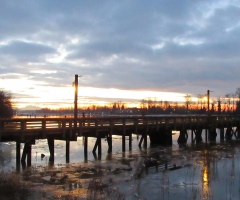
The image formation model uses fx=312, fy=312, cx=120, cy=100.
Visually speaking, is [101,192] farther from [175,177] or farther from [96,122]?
[96,122]

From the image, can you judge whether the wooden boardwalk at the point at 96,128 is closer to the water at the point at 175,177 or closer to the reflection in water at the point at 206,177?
the water at the point at 175,177

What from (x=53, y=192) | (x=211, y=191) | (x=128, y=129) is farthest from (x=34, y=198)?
(x=128, y=129)

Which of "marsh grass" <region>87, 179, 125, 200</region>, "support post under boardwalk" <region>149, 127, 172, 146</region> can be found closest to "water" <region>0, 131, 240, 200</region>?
"marsh grass" <region>87, 179, 125, 200</region>

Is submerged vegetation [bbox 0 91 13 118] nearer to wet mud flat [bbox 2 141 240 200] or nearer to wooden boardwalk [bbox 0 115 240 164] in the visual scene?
wooden boardwalk [bbox 0 115 240 164]

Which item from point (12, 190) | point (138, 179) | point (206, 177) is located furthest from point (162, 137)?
point (12, 190)

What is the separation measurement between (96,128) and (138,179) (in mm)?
9947

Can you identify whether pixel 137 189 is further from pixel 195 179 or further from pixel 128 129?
pixel 128 129

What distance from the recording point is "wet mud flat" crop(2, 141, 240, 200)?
13953 millimetres

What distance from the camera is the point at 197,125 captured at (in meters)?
40.6

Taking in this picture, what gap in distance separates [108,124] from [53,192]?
49.9ft

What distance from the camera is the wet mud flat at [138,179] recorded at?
45.8ft

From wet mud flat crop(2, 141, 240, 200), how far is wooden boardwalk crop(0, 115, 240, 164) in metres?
2.51

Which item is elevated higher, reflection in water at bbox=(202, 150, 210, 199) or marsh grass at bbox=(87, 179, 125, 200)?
marsh grass at bbox=(87, 179, 125, 200)

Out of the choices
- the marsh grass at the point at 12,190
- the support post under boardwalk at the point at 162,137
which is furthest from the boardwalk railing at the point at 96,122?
the marsh grass at the point at 12,190
